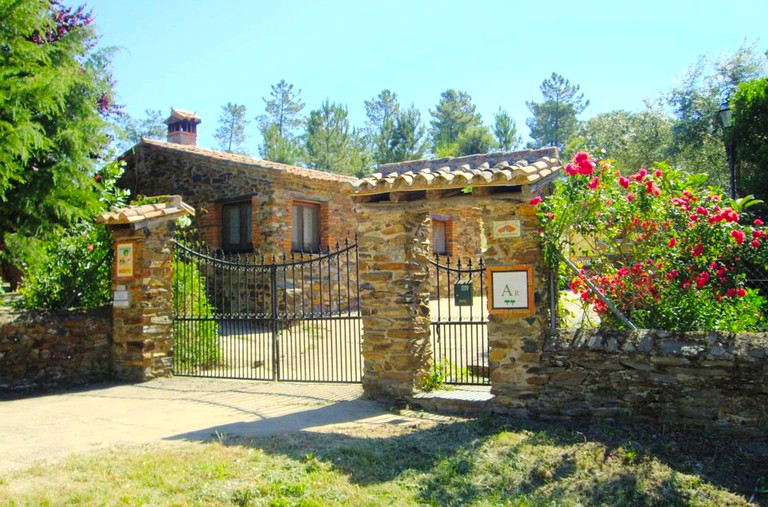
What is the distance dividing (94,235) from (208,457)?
5.60m

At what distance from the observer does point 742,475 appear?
4656mm

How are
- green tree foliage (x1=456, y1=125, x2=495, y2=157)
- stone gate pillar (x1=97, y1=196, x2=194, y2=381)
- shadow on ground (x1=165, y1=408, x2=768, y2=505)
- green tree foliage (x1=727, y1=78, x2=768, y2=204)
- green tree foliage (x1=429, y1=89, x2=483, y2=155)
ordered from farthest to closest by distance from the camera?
1. green tree foliage (x1=429, y1=89, x2=483, y2=155)
2. green tree foliage (x1=456, y1=125, x2=495, y2=157)
3. green tree foliage (x1=727, y1=78, x2=768, y2=204)
4. stone gate pillar (x1=97, y1=196, x2=194, y2=381)
5. shadow on ground (x1=165, y1=408, x2=768, y2=505)

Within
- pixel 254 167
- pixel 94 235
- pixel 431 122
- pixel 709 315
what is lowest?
pixel 709 315

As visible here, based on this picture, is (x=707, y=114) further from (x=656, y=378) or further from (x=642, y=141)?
(x=656, y=378)

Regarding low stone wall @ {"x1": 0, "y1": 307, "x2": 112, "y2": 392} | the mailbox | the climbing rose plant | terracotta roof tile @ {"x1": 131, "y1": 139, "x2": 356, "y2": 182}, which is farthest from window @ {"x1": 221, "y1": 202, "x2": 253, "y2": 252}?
the climbing rose plant

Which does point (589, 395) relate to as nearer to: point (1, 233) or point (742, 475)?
point (742, 475)

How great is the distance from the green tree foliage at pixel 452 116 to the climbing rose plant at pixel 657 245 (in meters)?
31.1

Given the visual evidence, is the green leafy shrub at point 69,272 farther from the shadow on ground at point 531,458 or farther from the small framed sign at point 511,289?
the small framed sign at point 511,289

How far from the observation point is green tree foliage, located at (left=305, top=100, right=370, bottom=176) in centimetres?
3167

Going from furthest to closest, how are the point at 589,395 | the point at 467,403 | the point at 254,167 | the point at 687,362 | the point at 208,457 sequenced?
the point at 254,167, the point at 467,403, the point at 589,395, the point at 687,362, the point at 208,457

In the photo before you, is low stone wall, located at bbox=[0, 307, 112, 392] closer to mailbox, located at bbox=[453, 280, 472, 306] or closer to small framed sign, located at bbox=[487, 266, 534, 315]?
mailbox, located at bbox=[453, 280, 472, 306]

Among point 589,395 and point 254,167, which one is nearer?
point 589,395

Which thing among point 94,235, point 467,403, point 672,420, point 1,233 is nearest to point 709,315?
point 672,420

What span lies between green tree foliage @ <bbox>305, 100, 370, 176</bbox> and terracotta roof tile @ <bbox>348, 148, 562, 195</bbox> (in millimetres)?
23963
